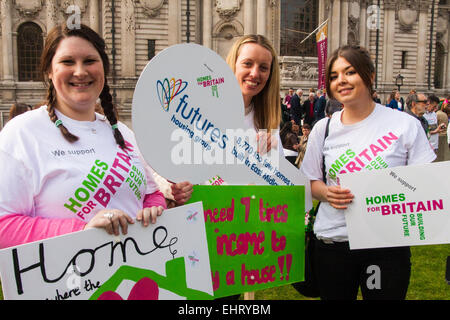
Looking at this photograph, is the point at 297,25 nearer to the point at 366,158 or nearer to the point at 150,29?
the point at 150,29

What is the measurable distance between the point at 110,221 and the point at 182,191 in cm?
44

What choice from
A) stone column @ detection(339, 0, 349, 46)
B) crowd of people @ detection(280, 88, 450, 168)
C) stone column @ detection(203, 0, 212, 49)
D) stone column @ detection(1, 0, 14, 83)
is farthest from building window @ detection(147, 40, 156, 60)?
stone column @ detection(339, 0, 349, 46)

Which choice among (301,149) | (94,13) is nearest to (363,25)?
(94,13)

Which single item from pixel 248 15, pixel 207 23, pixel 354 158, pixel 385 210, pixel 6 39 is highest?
pixel 248 15

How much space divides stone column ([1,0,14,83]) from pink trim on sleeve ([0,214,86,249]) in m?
26.7

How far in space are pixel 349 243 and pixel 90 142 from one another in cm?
141

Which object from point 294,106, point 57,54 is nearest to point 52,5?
point 294,106

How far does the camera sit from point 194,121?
1.99m

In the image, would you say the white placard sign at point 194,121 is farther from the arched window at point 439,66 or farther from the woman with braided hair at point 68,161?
the arched window at point 439,66

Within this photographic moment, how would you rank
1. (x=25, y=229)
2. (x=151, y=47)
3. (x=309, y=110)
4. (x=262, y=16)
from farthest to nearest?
1. (x=151, y=47)
2. (x=262, y=16)
3. (x=309, y=110)
4. (x=25, y=229)

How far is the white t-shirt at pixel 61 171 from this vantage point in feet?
5.19

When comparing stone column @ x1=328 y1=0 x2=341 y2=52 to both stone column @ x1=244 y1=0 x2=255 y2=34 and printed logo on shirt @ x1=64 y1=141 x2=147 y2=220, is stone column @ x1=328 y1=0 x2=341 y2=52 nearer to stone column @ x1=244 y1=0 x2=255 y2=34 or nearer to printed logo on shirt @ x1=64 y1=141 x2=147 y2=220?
stone column @ x1=244 y1=0 x2=255 y2=34

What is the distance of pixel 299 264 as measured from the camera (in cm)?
240

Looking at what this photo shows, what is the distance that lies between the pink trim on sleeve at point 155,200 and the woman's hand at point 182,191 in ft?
0.25
